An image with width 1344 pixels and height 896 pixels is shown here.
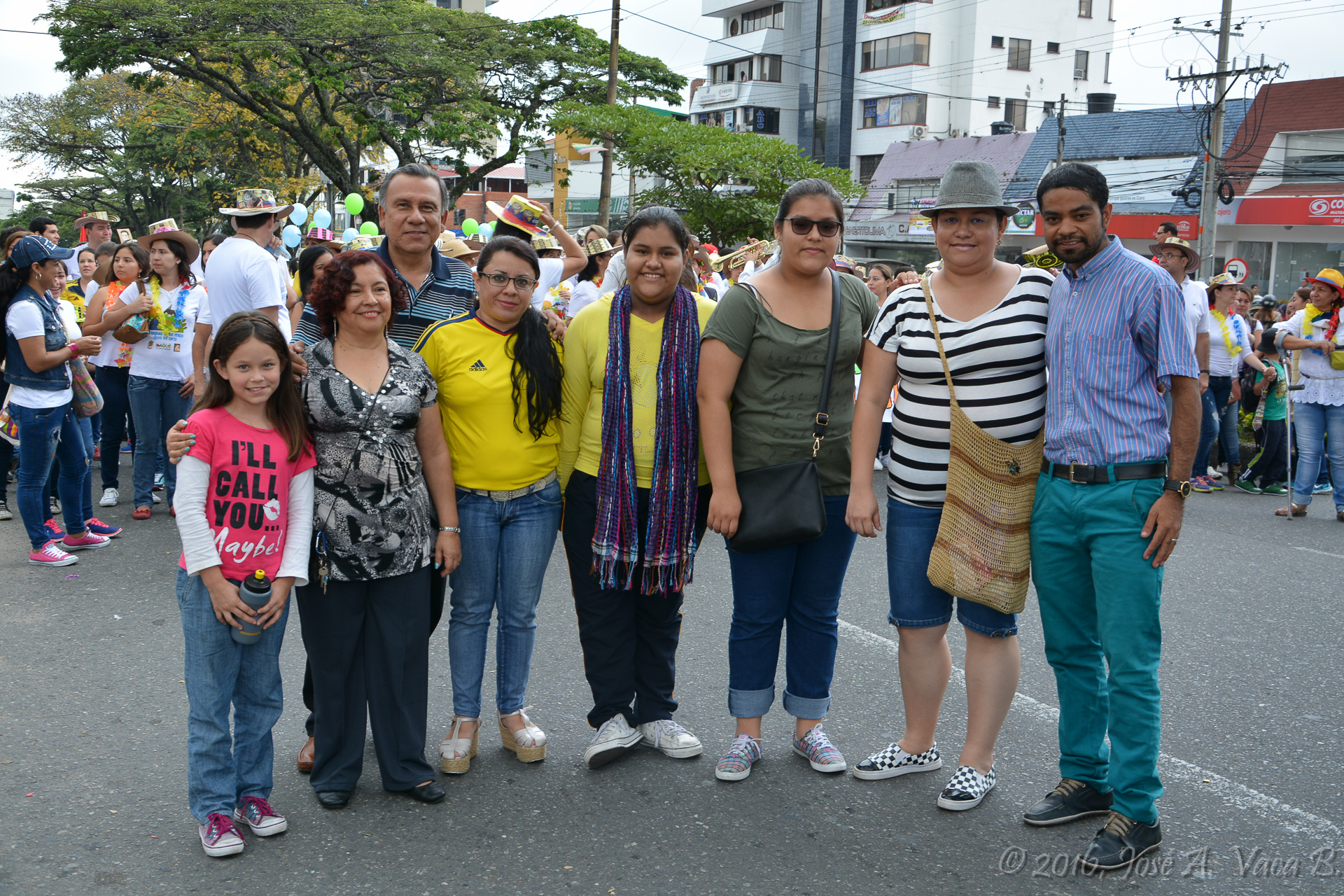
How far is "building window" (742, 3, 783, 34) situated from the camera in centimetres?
4916

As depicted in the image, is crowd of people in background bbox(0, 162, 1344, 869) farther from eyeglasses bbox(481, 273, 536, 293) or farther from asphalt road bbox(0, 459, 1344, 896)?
asphalt road bbox(0, 459, 1344, 896)

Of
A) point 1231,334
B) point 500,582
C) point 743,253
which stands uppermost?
point 743,253

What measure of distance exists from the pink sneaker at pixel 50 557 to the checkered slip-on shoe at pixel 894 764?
16.3 feet

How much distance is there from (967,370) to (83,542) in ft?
18.9

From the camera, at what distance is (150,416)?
723 centimetres

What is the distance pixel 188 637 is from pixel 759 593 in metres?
1.80

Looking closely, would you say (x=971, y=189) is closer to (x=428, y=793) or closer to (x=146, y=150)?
(x=428, y=793)

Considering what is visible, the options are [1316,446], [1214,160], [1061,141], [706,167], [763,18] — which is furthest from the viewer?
[763,18]

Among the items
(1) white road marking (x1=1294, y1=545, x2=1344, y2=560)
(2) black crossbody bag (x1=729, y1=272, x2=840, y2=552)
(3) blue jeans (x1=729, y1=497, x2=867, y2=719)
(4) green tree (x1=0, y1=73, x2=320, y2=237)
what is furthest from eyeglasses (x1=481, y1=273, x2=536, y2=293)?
(4) green tree (x1=0, y1=73, x2=320, y2=237)

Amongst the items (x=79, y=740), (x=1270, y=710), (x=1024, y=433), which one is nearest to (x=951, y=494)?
(x=1024, y=433)

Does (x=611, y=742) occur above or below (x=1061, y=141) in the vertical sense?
below

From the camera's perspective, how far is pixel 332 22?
2252 cm

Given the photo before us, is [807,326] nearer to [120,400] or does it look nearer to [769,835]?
[769,835]

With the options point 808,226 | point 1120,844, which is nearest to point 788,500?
point 808,226
